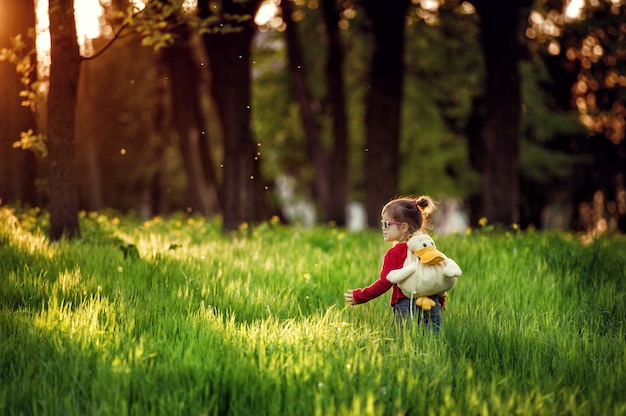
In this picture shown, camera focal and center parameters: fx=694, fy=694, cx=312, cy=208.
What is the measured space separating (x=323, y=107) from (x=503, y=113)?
37.6ft

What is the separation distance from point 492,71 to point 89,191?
12718 mm

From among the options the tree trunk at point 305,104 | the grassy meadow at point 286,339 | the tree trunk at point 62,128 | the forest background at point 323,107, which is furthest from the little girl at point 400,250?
the tree trunk at point 305,104

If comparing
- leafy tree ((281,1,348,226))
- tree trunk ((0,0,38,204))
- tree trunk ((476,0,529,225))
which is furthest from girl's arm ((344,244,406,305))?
leafy tree ((281,1,348,226))

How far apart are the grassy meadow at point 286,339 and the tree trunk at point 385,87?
676 cm

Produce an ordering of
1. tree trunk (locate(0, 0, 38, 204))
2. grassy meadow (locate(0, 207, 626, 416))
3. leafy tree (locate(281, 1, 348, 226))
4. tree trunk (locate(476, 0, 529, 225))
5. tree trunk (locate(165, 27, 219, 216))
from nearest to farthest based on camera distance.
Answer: grassy meadow (locate(0, 207, 626, 416)) → tree trunk (locate(0, 0, 38, 204)) → tree trunk (locate(476, 0, 529, 225)) → leafy tree (locate(281, 1, 348, 226)) → tree trunk (locate(165, 27, 219, 216))

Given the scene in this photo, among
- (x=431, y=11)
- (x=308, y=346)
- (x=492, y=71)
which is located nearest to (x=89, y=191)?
(x=431, y=11)

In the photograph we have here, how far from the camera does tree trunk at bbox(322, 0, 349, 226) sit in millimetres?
17516

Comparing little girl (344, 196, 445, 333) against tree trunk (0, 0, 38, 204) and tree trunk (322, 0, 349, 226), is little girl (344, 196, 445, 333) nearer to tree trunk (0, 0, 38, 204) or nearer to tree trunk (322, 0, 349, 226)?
tree trunk (0, 0, 38, 204)

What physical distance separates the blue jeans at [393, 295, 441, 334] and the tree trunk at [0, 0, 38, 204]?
314 inches

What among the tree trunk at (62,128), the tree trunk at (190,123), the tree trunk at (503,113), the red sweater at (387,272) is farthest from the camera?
the tree trunk at (190,123)

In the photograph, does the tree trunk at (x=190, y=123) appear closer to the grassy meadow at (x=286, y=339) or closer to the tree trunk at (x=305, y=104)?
the tree trunk at (x=305, y=104)

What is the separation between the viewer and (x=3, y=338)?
4.89 metres

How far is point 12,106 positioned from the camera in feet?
37.3

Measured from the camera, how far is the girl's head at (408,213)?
17.4 feet
